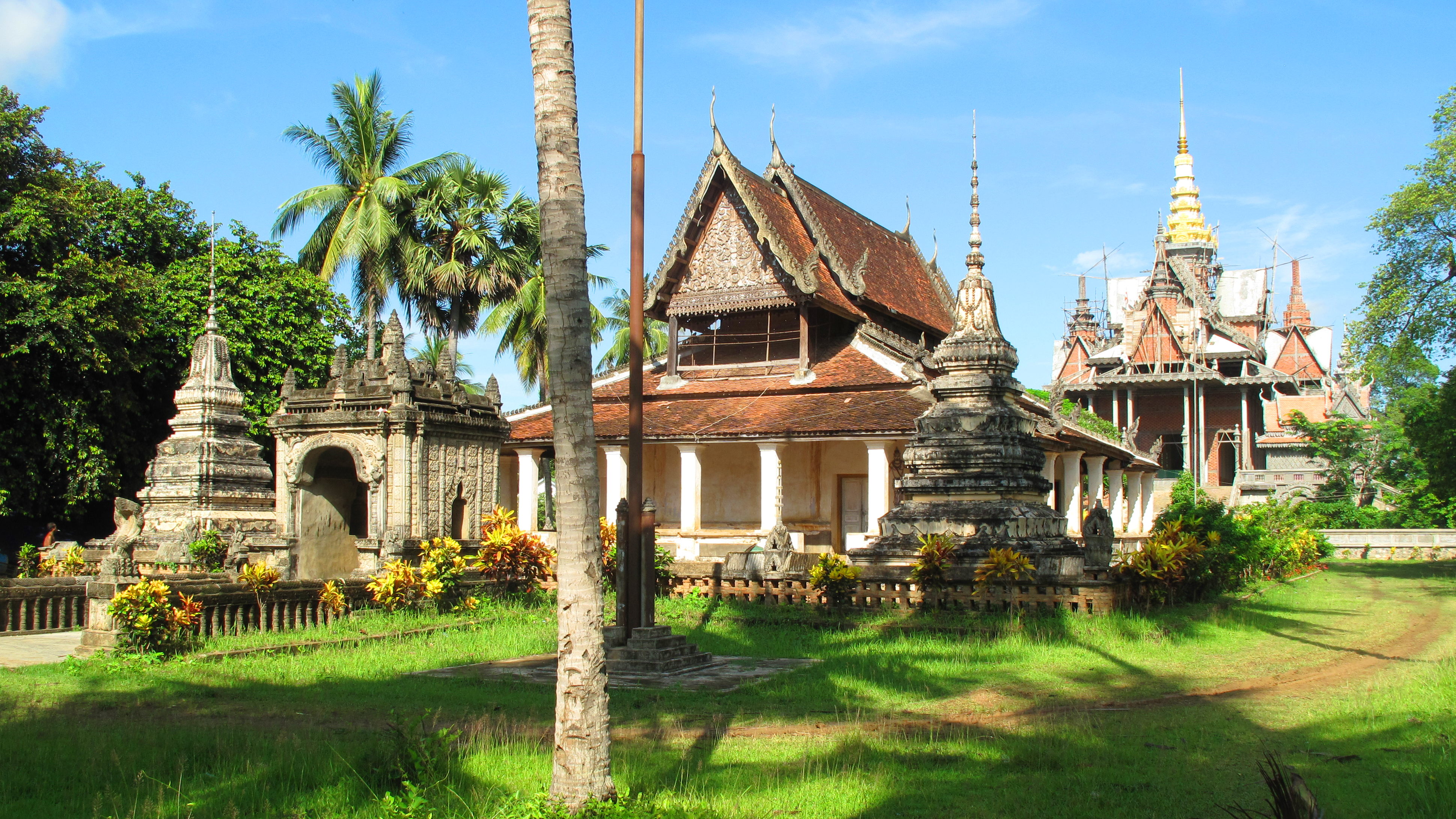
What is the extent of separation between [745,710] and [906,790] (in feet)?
8.67

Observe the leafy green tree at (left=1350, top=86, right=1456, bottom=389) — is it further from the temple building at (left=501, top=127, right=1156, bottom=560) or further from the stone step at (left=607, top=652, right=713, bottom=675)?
the stone step at (left=607, top=652, right=713, bottom=675)

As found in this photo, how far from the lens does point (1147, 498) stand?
39.5 meters

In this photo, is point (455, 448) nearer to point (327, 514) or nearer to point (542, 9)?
point (327, 514)

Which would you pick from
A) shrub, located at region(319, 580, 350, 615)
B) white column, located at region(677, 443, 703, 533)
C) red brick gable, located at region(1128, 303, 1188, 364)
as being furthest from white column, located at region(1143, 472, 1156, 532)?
shrub, located at region(319, 580, 350, 615)

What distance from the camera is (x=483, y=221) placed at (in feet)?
106

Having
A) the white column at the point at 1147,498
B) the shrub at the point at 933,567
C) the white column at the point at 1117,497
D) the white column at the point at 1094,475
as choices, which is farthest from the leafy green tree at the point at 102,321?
the white column at the point at 1147,498

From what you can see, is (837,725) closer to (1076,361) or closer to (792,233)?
(792,233)

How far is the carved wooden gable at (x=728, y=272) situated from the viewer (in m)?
25.8

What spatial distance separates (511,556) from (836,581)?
15.0 ft

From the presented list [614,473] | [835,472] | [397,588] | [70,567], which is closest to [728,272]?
[835,472]

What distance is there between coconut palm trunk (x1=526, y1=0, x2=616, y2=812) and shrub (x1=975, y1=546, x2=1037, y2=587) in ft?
28.6

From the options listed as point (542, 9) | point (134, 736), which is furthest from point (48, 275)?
point (542, 9)

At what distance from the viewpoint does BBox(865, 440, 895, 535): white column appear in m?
22.0

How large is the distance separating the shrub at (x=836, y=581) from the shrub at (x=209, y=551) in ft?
27.7
